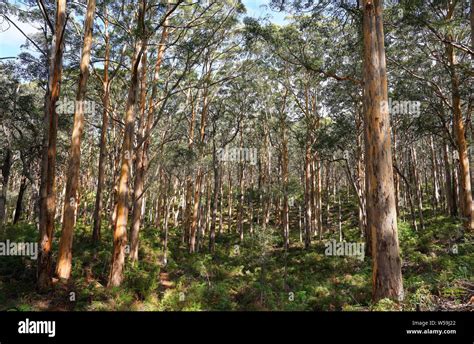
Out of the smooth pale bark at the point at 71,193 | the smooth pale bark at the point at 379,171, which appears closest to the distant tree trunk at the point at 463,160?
the smooth pale bark at the point at 379,171

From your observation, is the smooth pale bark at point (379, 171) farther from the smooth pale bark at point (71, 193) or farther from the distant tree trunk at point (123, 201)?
the smooth pale bark at point (71, 193)

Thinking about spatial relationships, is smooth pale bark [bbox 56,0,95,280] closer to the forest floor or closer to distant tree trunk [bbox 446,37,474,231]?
the forest floor

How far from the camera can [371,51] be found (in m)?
5.88

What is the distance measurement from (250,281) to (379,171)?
6.84 m

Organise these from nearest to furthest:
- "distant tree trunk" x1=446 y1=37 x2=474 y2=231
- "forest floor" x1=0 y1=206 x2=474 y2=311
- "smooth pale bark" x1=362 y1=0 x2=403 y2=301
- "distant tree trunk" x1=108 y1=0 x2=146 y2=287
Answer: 1. "smooth pale bark" x1=362 y1=0 x2=403 y2=301
2. "forest floor" x1=0 y1=206 x2=474 y2=311
3. "distant tree trunk" x1=108 y1=0 x2=146 y2=287
4. "distant tree trunk" x1=446 y1=37 x2=474 y2=231

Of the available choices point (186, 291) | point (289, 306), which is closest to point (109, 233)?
point (186, 291)

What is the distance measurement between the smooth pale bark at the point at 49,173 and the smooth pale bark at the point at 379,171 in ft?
24.2

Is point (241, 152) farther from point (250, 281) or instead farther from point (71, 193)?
point (71, 193)

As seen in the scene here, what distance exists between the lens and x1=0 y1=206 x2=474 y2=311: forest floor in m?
6.49

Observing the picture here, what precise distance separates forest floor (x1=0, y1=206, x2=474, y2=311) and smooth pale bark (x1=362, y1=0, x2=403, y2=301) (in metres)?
0.42

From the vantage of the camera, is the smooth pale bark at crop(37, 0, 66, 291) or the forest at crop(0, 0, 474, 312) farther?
the smooth pale bark at crop(37, 0, 66, 291)

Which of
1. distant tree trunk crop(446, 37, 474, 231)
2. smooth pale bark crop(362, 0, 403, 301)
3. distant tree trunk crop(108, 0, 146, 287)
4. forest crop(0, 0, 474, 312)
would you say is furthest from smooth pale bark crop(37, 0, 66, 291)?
distant tree trunk crop(446, 37, 474, 231)
